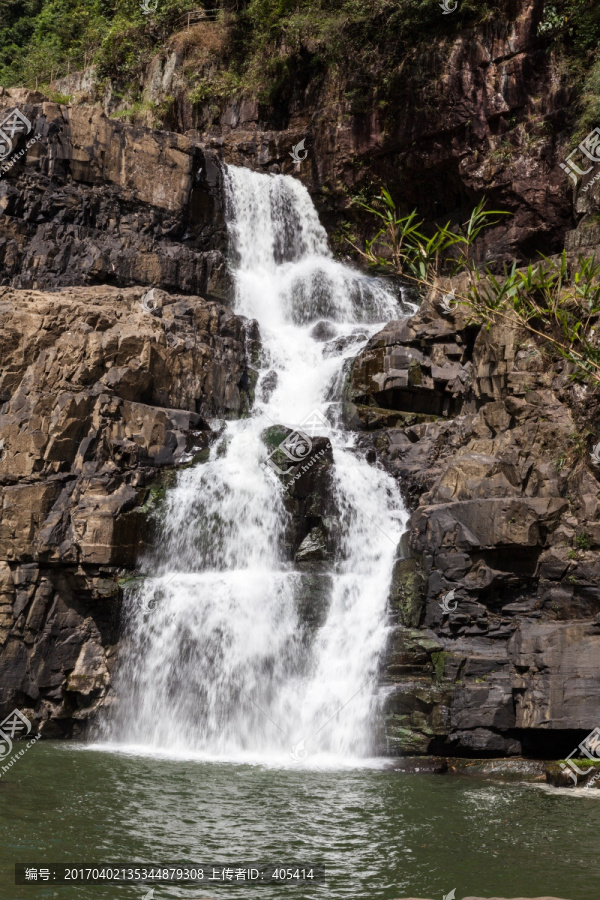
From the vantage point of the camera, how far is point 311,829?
10.6m

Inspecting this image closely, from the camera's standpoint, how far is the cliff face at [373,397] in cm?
1650

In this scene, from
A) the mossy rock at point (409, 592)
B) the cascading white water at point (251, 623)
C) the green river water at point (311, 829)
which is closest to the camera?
the green river water at point (311, 829)

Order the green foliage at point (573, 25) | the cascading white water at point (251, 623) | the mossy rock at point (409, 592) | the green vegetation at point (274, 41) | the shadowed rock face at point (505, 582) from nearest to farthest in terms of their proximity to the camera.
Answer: the shadowed rock face at point (505, 582)
the cascading white water at point (251, 623)
the mossy rock at point (409, 592)
the green foliage at point (573, 25)
the green vegetation at point (274, 41)

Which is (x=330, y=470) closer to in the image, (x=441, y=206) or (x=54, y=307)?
(x=54, y=307)

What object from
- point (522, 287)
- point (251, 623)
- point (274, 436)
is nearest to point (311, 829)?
point (251, 623)

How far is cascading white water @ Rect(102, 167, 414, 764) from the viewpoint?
16.8m

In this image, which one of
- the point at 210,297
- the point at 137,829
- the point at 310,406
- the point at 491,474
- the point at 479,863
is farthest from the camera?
the point at 210,297

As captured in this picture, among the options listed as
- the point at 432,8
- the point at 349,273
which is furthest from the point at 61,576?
the point at 432,8

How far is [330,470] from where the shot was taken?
67.2ft

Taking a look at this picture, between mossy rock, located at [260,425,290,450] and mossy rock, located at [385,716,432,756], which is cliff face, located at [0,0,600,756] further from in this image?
mossy rock, located at [260,425,290,450]

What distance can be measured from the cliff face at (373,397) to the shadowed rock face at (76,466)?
5 cm

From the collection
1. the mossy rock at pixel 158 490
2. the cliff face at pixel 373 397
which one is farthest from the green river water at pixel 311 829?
the mossy rock at pixel 158 490

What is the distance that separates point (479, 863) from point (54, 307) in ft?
55.0

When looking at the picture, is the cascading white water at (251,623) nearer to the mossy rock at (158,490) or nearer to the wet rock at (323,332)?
the mossy rock at (158,490)
